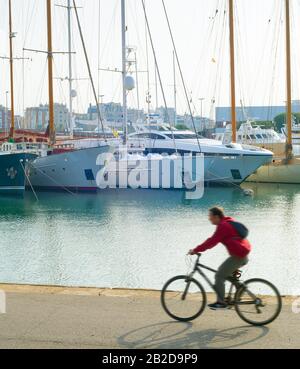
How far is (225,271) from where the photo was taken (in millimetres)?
7309

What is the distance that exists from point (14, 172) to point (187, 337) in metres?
32.9

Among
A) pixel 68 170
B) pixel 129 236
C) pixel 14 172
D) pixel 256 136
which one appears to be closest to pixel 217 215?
pixel 129 236

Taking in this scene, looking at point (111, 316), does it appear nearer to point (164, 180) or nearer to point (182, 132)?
point (164, 180)

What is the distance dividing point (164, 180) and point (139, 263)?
2430 cm

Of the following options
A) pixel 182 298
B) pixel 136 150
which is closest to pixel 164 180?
pixel 136 150

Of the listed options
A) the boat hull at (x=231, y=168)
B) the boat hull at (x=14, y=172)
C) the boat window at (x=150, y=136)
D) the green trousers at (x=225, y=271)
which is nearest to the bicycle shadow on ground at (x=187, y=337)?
the green trousers at (x=225, y=271)

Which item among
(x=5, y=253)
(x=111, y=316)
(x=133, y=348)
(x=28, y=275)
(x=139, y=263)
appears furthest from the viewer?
(x=5, y=253)

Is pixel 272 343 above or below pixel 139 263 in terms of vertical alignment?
above

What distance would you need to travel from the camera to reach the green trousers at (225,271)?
23.9 feet

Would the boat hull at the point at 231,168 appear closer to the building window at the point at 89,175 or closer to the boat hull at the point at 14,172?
the building window at the point at 89,175

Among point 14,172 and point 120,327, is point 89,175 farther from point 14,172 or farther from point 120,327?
point 120,327

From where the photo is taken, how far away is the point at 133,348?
621cm

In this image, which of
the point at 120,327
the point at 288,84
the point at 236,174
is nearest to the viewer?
the point at 120,327

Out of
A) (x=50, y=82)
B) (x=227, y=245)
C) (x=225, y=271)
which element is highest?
(x=50, y=82)
